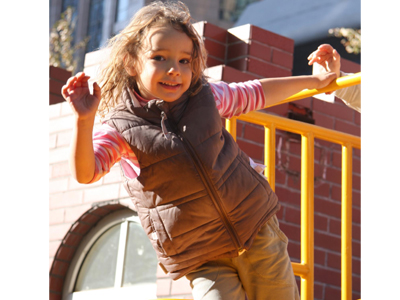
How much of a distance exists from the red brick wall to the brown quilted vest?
5.45ft

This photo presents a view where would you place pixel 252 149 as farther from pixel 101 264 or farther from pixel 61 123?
pixel 61 123

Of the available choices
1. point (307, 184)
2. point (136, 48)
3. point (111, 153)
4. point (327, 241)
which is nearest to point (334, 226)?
point (327, 241)

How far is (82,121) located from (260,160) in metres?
2.35

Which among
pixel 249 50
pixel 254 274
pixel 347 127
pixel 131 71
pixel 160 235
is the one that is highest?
pixel 249 50

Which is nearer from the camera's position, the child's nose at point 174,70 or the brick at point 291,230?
the child's nose at point 174,70

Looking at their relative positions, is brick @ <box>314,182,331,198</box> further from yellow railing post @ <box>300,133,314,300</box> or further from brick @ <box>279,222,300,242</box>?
yellow railing post @ <box>300,133,314,300</box>

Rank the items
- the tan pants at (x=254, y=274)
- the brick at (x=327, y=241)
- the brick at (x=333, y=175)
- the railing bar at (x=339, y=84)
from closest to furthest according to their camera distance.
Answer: the tan pants at (x=254, y=274) < the railing bar at (x=339, y=84) < the brick at (x=327, y=241) < the brick at (x=333, y=175)

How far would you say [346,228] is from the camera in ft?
9.85

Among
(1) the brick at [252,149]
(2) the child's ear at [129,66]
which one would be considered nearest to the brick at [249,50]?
(1) the brick at [252,149]

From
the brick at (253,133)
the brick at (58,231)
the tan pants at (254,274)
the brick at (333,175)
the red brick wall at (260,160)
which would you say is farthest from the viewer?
the brick at (58,231)

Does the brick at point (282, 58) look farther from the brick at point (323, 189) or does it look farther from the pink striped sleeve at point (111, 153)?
the pink striped sleeve at point (111, 153)

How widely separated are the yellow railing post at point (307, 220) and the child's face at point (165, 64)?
1040 mm

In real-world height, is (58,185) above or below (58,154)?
below

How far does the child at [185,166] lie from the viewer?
2.05m
